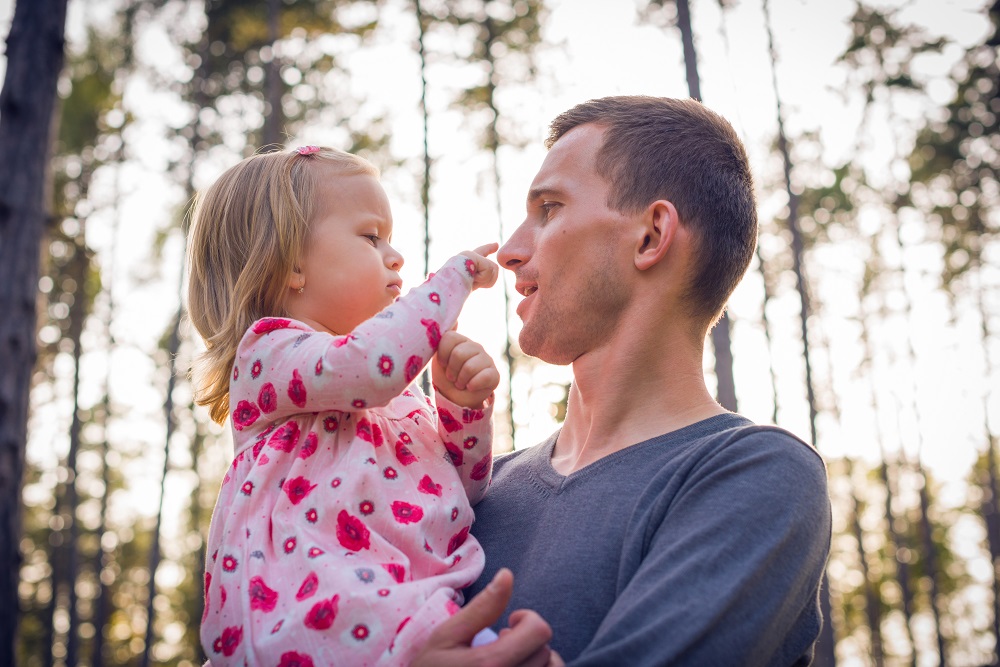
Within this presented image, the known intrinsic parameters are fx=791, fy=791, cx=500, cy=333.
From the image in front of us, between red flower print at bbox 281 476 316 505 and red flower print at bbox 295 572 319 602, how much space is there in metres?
0.19

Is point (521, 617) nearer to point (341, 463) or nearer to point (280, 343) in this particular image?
point (341, 463)

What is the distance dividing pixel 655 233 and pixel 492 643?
119 centimetres

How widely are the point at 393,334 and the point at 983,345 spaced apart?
63.9 feet

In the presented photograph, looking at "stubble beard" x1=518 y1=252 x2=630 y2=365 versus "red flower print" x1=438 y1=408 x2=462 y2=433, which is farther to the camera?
"stubble beard" x1=518 y1=252 x2=630 y2=365

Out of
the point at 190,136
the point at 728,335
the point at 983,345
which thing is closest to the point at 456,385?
the point at 728,335

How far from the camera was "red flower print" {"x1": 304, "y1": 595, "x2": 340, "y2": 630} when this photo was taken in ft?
4.87

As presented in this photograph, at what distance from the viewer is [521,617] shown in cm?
137

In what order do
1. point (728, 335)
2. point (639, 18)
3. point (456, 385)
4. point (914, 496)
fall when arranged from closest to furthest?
point (456, 385) < point (728, 335) < point (639, 18) < point (914, 496)

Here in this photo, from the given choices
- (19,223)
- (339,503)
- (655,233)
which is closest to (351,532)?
(339,503)

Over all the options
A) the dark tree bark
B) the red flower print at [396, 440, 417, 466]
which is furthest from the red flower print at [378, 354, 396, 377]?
the dark tree bark

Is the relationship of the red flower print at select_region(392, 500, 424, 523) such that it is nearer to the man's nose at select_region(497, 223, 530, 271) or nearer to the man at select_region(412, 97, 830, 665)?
the man at select_region(412, 97, 830, 665)

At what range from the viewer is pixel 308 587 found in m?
1.55

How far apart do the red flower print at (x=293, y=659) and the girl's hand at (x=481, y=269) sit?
2.95 ft

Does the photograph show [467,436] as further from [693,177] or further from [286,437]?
[693,177]
